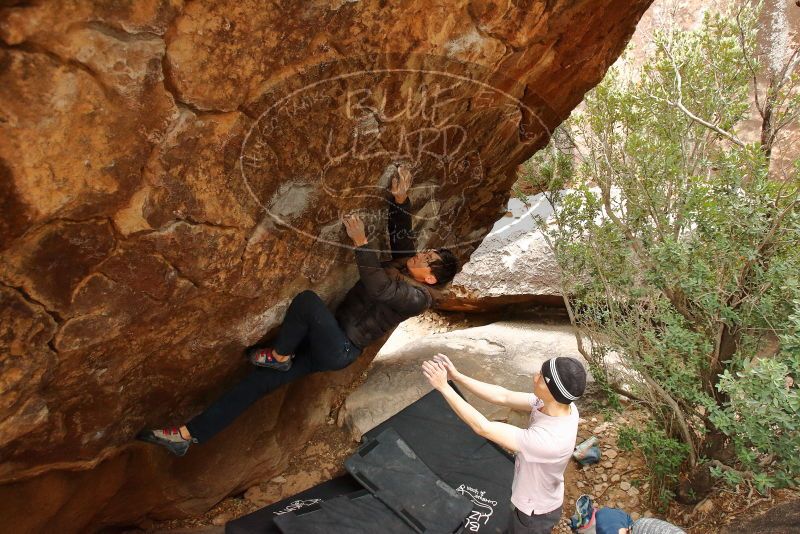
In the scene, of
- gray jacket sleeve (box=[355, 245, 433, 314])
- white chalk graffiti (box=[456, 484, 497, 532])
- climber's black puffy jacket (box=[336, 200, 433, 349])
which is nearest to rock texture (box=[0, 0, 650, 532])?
climber's black puffy jacket (box=[336, 200, 433, 349])

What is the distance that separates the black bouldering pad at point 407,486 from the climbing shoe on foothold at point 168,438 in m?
1.07

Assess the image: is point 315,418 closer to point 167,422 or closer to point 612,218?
point 167,422

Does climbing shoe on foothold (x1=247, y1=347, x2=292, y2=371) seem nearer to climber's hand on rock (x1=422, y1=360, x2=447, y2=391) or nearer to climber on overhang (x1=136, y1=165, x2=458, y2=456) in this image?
climber on overhang (x1=136, y1=165, x2=458, y2=456)

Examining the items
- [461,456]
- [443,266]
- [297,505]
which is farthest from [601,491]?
[297,505]

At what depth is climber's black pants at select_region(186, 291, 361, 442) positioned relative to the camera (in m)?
3.67

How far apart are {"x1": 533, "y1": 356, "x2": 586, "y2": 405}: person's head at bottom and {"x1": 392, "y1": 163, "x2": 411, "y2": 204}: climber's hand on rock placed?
161cm

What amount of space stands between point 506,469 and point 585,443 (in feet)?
3.28

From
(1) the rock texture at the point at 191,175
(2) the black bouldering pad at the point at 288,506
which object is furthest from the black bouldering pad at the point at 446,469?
(1) the rock texture at the point at 191,175

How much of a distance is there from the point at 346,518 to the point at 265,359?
1090mm

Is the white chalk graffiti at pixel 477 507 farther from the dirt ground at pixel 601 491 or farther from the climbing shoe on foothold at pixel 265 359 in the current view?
the climbing shoe on foothold at pixel 265 359

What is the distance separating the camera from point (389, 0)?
2.72 meters

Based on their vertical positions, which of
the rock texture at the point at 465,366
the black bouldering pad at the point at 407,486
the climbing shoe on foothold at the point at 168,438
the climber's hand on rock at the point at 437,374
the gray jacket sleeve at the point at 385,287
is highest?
the gray jacket sleeve at the point at 385,287

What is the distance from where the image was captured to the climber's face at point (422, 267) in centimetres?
378

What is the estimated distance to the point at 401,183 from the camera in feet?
12.7
